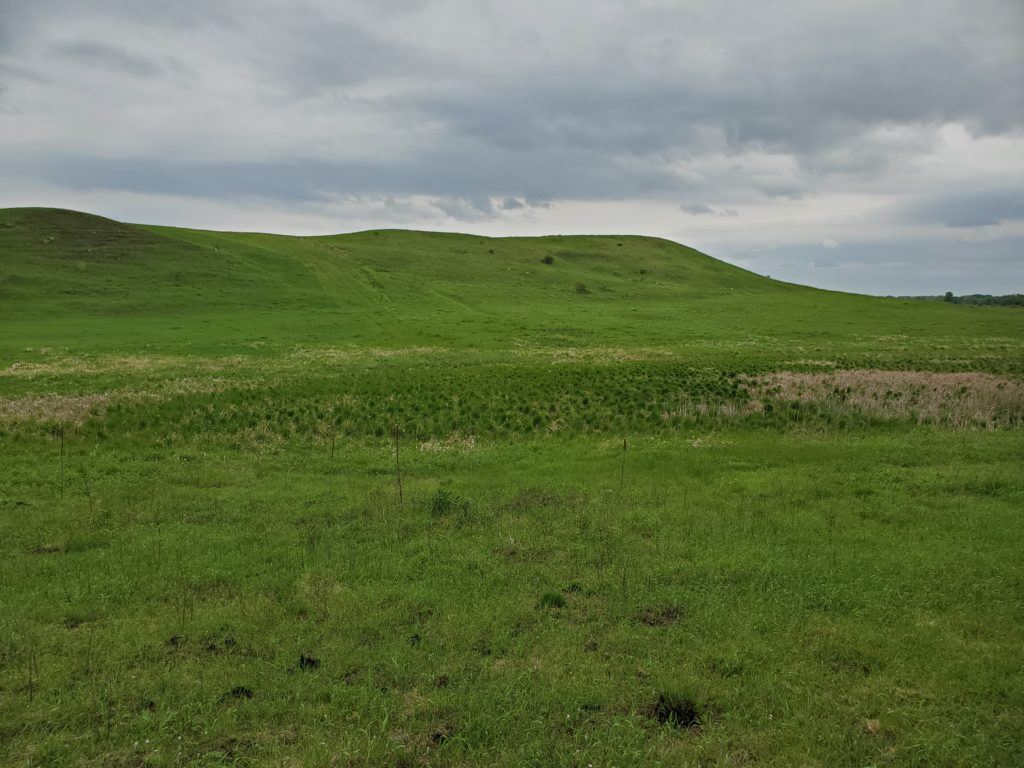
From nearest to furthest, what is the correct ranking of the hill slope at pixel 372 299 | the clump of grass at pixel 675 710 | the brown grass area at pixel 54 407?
the clump of grass at pixel 675 710 < the brown grass area at pixel 54 407 < the hill slope at pixel 372 299

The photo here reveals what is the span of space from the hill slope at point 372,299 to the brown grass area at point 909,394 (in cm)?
2120

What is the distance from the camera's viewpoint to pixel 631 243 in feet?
439

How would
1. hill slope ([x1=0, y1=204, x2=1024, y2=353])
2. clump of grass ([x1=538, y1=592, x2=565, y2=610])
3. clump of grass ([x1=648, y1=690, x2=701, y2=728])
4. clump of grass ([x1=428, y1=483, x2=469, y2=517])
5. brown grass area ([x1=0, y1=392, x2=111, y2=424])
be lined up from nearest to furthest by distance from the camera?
clump of grass ([x1=648, y1=690, x2=701, y2=728]), clump of grass ([x1=538, y1=592, x2=565, y2=610]), clump of grass ([x1=428, y1=483, x2=469, y2=517]), brown grass area ([x1=0, y1=392, x2=111, y2=424]), hill slope ([x1=0, y1=204, x2=1024, y2=353])

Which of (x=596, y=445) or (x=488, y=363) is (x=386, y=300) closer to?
(x=488, y=363)

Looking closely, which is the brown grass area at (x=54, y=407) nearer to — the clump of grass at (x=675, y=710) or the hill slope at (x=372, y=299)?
the hill slope at (x=372, y=299)

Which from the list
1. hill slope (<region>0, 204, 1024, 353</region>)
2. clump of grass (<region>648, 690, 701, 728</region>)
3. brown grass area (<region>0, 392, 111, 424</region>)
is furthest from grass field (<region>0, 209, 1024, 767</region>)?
hill slope (<region>0, 204, 1024, 353</region>)

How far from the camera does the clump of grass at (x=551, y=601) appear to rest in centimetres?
885

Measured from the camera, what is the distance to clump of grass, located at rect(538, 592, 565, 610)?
8850 millimetres

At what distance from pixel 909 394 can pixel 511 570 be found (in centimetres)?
2196

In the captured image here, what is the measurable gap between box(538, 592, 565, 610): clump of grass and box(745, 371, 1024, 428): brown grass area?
17434mm

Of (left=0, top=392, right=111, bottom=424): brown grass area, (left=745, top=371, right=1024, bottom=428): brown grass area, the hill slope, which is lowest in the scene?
(left=0, top=392, right=111, bottom=424): brown grass area

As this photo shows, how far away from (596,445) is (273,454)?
953 cm

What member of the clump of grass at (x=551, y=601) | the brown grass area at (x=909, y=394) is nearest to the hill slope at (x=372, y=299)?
the brown grass area at (x=909, y=394)

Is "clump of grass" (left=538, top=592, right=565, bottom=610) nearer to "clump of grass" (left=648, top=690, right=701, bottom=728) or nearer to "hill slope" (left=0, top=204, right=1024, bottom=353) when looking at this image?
"clump of grass" (left=648, top=690, right=701, bottom=728)
